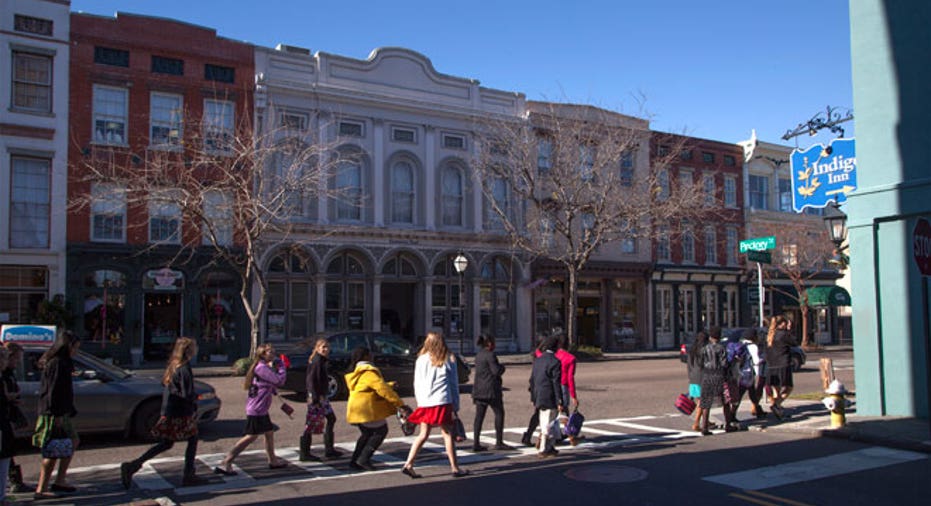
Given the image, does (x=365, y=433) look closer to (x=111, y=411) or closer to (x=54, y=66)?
(x=111, y=411)

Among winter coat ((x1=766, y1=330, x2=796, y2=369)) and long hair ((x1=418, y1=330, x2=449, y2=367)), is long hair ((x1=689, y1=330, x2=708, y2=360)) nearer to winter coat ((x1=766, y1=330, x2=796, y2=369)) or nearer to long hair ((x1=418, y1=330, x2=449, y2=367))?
winter coat ((x1=766, y1=330, x2=796, y2=369))

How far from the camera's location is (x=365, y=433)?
879 centimetres

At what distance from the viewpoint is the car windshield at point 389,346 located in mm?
16781

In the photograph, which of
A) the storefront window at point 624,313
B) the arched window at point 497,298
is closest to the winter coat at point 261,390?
the arched window at point 497,298

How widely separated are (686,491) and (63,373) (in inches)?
262

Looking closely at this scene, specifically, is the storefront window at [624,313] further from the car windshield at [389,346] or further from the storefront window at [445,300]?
the car windshield at [389,346]

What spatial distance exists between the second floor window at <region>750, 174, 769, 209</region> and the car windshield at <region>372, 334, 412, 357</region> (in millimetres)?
30901

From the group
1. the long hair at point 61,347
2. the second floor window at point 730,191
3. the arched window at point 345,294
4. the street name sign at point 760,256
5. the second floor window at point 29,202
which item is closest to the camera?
the long hair at point 61,347

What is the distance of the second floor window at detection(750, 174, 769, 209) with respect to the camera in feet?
139

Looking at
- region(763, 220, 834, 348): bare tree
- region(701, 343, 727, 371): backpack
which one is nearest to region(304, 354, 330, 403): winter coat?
region(701, 343, 727, 371): backpack

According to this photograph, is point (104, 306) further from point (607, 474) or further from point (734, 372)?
point (607, 474)

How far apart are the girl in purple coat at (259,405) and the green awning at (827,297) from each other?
3655cm

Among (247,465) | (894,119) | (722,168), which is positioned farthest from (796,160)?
(722,168)

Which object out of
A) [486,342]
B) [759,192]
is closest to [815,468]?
[486,342]
